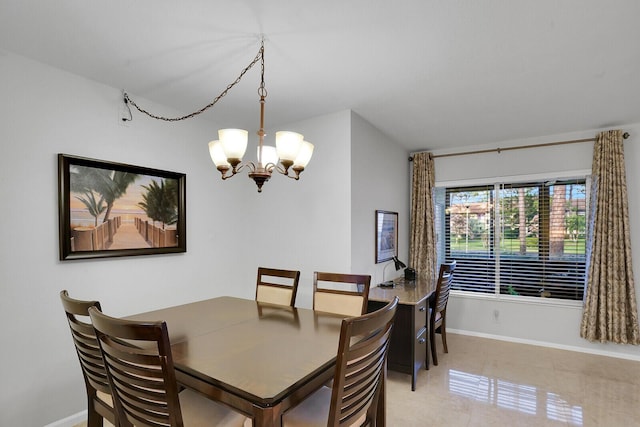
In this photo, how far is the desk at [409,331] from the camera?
2.90 m

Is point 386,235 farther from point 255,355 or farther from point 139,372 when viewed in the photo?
point 139,372

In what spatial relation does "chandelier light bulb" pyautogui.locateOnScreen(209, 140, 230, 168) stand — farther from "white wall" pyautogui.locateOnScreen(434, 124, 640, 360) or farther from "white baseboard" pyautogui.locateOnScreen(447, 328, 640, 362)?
"white baseboard" pyautogui.locateOnScreen(447, 328, 640, 362)

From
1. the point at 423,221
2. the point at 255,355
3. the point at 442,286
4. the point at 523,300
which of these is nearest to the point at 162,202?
the point at 255,355

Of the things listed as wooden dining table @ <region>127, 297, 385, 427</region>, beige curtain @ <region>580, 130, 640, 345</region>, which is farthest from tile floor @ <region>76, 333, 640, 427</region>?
wooden dining table @ <region>127, 297, 385, 427</region>

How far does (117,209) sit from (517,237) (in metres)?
4.46

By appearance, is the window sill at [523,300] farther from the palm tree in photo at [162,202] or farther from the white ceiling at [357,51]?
the palm tree in photo at [162,202]

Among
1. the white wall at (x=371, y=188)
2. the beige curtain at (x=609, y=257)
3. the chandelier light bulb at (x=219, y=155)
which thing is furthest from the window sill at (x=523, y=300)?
the chandelier light bulb at (x=219, y=155)

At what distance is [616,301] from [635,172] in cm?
141

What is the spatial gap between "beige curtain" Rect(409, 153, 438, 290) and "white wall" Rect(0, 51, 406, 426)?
4.00 ft

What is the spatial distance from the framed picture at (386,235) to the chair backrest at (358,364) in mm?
2328

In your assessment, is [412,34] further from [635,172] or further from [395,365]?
[635,172]

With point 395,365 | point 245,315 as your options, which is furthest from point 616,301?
point 245,315

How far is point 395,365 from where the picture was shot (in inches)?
119

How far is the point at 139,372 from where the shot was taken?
121 centimetres
